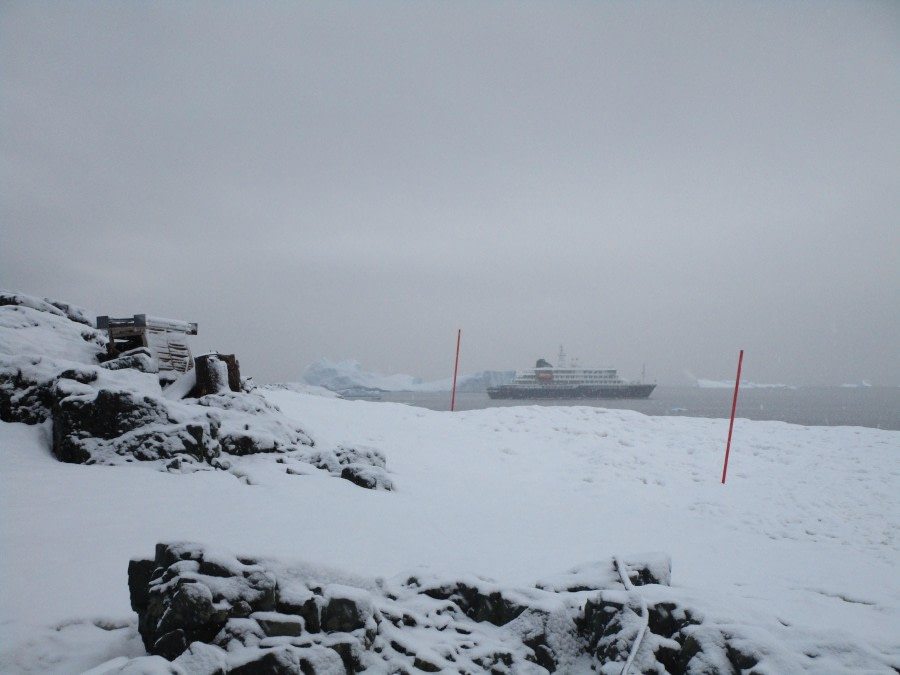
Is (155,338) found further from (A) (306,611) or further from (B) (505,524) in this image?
(A) (306,611)

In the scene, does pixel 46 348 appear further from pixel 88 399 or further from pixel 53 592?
pixel 53 592

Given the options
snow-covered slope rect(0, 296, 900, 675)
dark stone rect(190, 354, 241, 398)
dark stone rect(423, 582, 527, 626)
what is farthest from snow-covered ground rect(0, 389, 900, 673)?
dark stone rect(190, 354, 241, 398)

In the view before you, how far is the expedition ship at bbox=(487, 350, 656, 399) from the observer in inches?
3063

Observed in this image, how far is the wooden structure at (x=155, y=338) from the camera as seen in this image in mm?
10938

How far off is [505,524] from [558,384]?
74.1 m

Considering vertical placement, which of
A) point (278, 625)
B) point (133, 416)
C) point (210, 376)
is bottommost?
point (278, 625)

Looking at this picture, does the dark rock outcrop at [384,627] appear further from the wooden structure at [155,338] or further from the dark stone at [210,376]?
the wooden structure at [155,338]

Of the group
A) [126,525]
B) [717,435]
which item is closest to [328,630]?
[126,525]

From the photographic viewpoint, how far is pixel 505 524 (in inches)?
305

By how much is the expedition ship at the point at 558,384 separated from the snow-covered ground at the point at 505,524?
2495 inches

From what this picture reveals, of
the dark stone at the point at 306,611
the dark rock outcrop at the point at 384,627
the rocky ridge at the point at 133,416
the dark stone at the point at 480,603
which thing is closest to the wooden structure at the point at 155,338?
the rocky ridge at the point at 133,416

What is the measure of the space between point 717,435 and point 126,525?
16868 mm

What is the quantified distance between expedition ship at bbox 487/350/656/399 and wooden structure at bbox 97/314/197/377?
221 feet

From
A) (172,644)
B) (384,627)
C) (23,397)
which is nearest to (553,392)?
(23,397)
